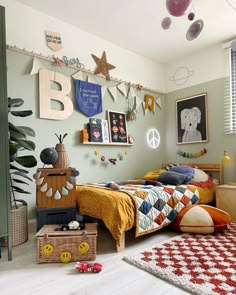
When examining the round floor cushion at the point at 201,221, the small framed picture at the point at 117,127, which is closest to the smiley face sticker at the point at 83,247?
the round floor cushion at the point at 201,221

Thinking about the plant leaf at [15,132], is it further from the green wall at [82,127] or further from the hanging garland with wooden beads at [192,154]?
the hanging garland with wooden beads at [192,154]

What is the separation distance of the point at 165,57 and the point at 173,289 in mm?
3430

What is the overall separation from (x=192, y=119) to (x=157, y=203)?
75.8 inches

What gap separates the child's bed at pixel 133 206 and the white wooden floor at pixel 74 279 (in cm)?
24

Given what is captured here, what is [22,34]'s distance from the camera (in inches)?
101

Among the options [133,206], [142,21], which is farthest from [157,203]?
[142,21]

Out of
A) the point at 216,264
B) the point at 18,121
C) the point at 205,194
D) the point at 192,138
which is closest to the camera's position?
the point at 216,264

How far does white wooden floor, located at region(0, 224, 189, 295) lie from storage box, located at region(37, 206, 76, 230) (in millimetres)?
283

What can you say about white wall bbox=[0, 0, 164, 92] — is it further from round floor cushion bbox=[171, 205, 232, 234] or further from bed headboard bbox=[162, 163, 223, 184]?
round floor cushion bbox=[171, 205, 232, 234]

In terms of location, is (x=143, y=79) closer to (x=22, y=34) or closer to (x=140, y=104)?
(x=140, y=104)

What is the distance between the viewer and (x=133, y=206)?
80.3 inches

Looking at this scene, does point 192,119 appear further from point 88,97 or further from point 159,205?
point 159,205

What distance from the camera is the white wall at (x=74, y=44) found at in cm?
251

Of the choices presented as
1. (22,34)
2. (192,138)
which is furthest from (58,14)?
(192,138)
